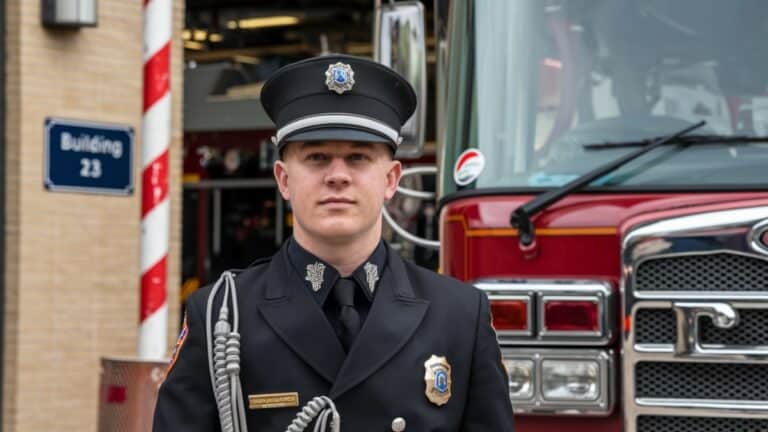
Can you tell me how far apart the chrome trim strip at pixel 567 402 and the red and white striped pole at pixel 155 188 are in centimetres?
203

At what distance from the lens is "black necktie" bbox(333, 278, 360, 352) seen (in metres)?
3.48

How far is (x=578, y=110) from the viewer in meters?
5.74

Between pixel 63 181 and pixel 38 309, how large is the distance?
911 millimetres

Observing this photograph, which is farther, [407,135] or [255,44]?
[255,44]

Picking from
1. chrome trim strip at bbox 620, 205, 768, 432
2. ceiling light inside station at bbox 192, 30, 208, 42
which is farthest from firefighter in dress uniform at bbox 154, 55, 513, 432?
ceiling light inside station at bbox 192, 30, 208, 42

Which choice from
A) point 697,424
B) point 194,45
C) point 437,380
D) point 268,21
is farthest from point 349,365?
point 268,21

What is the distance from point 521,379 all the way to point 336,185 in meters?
2.17

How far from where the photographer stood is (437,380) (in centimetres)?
346

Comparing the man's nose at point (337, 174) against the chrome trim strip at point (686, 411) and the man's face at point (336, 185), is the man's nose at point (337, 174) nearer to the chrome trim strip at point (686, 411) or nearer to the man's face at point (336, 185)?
the man's face at point (336, 185)

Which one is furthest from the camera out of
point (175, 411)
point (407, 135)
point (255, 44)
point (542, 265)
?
point (255, 44)

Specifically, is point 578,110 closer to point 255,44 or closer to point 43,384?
point 43,384

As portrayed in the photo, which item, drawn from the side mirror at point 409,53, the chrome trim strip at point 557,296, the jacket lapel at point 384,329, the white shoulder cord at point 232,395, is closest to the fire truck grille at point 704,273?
the chrome trim strip at point 557,296

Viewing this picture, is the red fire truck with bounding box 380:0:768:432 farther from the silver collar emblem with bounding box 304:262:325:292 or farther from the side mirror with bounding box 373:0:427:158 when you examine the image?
the silver collar emblem with bounding box 304:262:325:292

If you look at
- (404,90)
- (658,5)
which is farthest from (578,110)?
(404,90)
